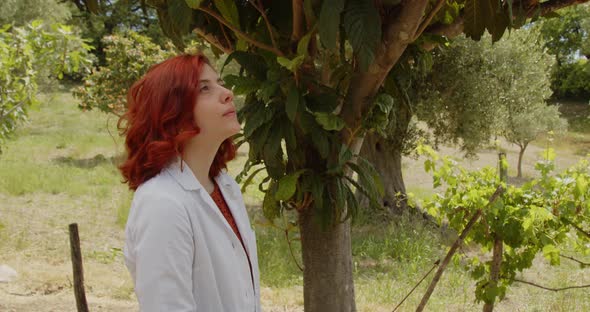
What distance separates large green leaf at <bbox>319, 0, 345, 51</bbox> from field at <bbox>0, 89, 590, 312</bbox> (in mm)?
718

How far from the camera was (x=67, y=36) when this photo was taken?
4.42 meters

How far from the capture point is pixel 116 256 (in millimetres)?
6430

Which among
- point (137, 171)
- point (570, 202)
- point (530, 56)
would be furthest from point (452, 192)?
point (530, 56)

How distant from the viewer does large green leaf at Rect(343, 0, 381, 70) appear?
1646 millimetres

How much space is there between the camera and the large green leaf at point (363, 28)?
5.40 feet

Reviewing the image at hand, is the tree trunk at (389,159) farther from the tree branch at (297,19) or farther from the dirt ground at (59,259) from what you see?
the tree branch at (297,19)

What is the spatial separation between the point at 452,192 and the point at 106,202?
6983 millimetres

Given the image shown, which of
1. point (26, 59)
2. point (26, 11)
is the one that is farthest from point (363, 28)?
point (26, 11)

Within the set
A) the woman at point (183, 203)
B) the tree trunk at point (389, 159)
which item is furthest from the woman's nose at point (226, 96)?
the tree trunk at point (389, 159)

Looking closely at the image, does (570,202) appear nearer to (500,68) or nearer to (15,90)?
(15,90)

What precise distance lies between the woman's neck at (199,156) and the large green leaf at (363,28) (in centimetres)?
55

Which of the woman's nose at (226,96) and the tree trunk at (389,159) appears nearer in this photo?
the woman's nose at (226,96)

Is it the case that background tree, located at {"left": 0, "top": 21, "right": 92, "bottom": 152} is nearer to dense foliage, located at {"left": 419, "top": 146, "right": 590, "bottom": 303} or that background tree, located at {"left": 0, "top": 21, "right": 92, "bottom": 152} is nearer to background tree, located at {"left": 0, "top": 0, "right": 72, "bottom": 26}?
dense foliage, located at {"left": 419, "top": 146, "right": 590, "bottom": 303}

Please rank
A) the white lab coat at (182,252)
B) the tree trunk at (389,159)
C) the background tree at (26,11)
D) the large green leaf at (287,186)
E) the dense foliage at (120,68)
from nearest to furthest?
the white lab coat at (182,252), the large green leaf at (287,186), the tree trunk at (389,159), the dense foliage at (120,68), the background tree at (26,11)
